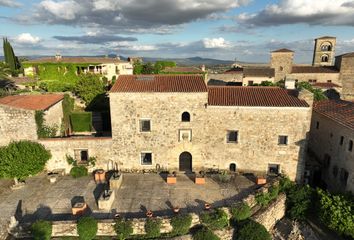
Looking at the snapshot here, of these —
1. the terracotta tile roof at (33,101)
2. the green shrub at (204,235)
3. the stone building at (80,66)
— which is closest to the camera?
the green shrub at (204,235)

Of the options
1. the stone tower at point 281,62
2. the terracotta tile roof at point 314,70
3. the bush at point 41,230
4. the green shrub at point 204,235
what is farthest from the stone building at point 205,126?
the terracotta tile roof at point 314,70

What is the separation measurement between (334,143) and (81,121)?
1061 inches

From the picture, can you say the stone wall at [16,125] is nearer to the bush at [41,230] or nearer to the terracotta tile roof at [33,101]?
the terracotta tile roof at [33,101]

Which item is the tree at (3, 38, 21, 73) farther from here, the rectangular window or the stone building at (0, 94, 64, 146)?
the rectangular window

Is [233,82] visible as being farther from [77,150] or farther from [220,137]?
[77,150]

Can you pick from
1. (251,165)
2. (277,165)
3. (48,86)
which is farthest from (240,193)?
(48,86)

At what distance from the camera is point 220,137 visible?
2261cm

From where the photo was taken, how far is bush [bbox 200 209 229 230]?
1659 cm

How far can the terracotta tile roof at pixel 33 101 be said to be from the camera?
23.1 m

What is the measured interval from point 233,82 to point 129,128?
34.1 metres

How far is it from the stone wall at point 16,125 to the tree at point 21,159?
2.88 feet

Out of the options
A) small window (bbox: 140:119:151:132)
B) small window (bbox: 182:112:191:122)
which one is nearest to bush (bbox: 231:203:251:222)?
small window (bbox: 182:112:191:122)

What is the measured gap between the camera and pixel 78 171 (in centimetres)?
2303

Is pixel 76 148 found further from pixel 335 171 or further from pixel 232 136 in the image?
pixel 335 171
